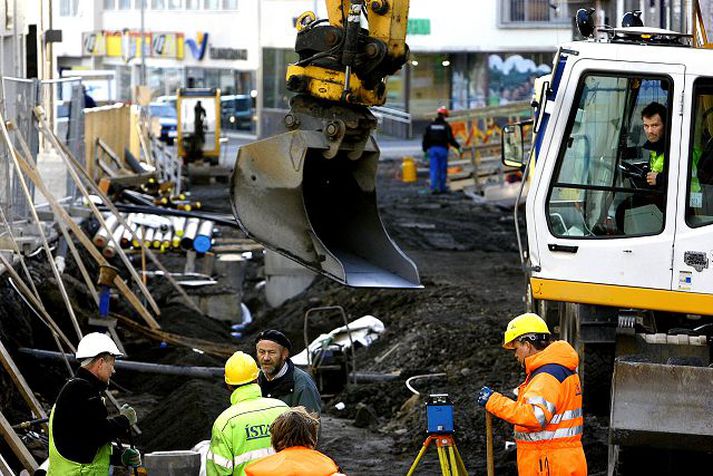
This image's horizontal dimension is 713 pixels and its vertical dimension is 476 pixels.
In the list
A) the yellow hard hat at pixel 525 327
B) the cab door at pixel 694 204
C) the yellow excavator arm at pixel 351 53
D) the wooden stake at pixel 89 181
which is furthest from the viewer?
the wooden stake at pixel 89 181

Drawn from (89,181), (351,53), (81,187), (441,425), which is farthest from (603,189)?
(89,181)

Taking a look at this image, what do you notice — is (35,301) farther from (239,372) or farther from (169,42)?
(169,42)

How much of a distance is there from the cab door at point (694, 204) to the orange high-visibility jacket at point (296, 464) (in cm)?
409

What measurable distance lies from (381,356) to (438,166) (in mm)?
17539

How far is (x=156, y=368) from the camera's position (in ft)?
52.1

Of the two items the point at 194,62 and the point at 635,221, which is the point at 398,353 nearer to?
the point at 635,221

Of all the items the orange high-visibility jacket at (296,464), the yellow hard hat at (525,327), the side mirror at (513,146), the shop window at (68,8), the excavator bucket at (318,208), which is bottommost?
the orange high-visibility jacket at (296,464)

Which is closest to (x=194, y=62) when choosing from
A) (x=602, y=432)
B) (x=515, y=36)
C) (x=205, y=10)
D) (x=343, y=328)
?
(x=205, y=10)

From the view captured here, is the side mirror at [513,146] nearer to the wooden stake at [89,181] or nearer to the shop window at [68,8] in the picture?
the wooden stake at [89,181]

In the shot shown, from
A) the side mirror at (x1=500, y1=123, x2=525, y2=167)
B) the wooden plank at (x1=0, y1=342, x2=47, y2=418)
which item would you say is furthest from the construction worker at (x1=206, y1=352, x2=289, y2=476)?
the side mirror at (x1=500, y1=123, x2=525, y2=167)

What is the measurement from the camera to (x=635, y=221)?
1051 cm

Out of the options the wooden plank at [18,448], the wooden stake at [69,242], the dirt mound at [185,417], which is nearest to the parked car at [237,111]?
the wooden stake at [69,242]

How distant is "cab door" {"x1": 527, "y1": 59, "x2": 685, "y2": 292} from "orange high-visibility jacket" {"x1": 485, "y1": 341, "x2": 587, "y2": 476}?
1.60 metres

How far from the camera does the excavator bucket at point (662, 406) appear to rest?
29.6 ft
